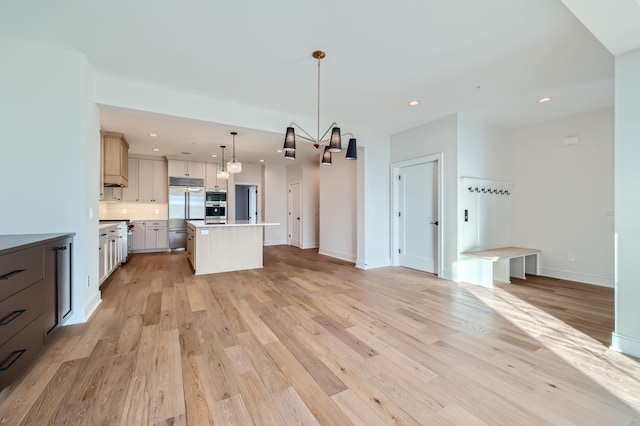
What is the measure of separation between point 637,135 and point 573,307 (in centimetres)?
207

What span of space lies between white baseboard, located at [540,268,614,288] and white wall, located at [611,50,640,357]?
2557 mm

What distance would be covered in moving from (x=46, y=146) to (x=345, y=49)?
3.01 meters

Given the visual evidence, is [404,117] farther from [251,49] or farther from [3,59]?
[3,59]

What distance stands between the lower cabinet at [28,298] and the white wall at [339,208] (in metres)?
4.68

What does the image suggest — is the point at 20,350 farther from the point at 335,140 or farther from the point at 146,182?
the point at 146,182

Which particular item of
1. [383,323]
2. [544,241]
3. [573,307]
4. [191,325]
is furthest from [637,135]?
[191,325]

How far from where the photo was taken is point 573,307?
10.4 feet

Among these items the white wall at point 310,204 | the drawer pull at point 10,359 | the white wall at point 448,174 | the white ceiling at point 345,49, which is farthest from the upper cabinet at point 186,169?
the drawer pull at point 10,359

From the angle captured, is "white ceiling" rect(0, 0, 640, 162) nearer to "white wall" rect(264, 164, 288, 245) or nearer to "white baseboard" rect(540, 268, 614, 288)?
"white baseboard" rect(540, 268, 614, 288)

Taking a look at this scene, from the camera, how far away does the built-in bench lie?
13.1 ft

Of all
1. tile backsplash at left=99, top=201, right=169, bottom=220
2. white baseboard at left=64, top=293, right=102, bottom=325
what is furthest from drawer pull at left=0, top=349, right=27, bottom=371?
tile backsplash at left=99, top=201, right=169, bottom=220

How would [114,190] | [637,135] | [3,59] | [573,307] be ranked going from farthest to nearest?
[114,190], [573,307], [3,59], [637,135]

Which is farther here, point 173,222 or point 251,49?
point 173,222

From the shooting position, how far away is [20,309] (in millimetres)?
1728
